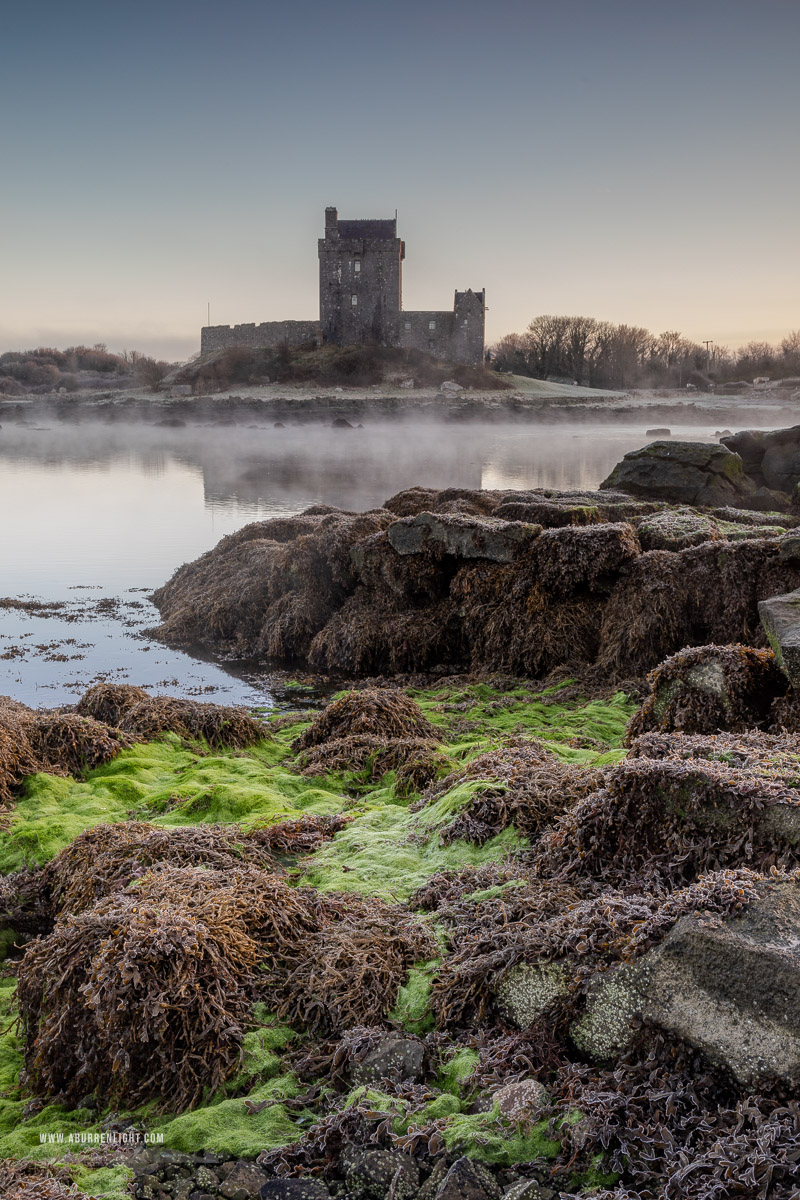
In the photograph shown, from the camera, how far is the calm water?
376 inches

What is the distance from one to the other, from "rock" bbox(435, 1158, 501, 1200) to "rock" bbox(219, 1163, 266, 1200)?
1.64 ft

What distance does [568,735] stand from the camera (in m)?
6.28

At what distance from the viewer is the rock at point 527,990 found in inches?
99.7

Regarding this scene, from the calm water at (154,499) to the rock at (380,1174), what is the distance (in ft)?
21.3

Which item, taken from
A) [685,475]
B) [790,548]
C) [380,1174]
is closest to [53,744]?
[380,1174]

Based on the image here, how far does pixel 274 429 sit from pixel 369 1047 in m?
54.0

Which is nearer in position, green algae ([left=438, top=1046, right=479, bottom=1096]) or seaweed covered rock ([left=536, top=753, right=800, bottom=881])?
green algae ([left=438, top=1046, right=479, bottom=1096])

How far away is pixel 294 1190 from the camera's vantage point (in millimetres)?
2146

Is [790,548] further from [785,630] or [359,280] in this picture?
[359,280]

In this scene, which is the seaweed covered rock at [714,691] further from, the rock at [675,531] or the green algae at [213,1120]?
the rock at [675,531]

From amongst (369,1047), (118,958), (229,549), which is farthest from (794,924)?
(229,549)

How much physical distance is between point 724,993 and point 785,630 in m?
2.68

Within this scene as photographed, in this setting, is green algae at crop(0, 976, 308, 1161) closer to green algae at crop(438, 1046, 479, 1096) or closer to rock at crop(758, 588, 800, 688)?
green algae at crop(438, 1046, 479, 1096)

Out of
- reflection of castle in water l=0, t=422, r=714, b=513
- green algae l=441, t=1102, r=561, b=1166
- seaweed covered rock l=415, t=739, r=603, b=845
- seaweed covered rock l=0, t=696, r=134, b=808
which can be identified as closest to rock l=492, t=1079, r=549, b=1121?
green algae l=441, t=1102, r=561, b=1166
